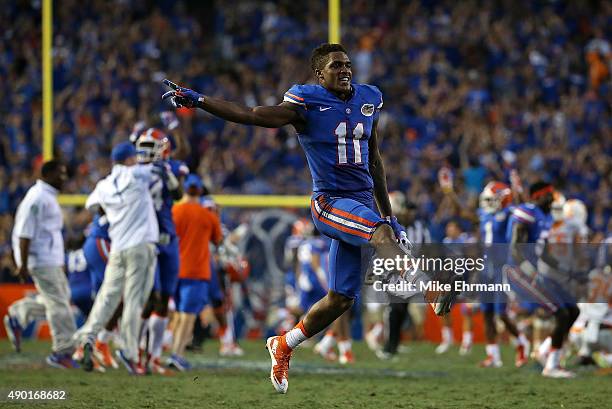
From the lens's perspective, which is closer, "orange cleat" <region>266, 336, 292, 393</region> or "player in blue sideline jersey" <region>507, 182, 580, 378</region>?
"orange cleat" <region>266, 336, 292, 393</region>

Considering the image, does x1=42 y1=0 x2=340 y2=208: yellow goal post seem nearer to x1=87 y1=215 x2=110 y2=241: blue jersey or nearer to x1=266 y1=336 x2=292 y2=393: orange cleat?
x1=87 y1=215 x2=110 y2=241: blue jersey

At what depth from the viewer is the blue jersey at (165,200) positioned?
10.1m

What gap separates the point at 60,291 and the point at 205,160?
A: 24.0 ft

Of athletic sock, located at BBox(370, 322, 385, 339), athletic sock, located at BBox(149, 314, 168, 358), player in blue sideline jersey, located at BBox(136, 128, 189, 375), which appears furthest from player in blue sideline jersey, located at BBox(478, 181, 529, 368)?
athletic sock, located at BBox(149, 314, 168, 358)

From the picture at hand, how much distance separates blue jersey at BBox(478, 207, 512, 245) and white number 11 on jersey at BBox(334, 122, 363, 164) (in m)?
4.90

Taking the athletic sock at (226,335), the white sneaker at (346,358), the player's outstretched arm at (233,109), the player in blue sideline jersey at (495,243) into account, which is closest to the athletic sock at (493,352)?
the player in blue sideline jersey at (495,243)

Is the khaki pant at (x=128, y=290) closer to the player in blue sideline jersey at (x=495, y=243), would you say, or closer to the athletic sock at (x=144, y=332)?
the athletic sock at (x=144, y=332)

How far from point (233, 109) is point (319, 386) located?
329 cm

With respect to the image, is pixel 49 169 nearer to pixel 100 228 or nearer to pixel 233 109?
pixel 100 228

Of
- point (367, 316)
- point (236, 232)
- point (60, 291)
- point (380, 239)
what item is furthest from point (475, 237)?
point (380, 239)

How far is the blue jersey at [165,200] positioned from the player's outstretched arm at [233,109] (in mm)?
3154

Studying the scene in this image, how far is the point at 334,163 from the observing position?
7266 millimetres

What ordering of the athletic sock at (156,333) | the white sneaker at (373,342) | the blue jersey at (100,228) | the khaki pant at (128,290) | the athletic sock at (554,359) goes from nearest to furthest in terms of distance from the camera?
the khaki pant at (128,290) → the athletic sock at (156,333) → the athletic sock at (554,359) → the blue jersey at (100,228) → the white sneaker at (373,342)

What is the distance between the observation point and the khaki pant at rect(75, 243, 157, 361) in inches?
384
